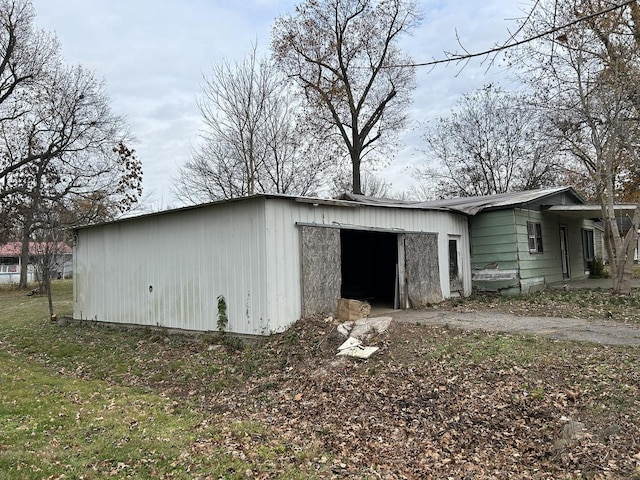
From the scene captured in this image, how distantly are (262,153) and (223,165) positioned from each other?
8.32 ft

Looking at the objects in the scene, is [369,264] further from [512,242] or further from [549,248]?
[549,248]

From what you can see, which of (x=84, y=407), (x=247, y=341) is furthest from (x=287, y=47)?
(x=84, y=407)

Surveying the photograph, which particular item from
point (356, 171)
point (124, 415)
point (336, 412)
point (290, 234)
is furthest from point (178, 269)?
point (356, 171)

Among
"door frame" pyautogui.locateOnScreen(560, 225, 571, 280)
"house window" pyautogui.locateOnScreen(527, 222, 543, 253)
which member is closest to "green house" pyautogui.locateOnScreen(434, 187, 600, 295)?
"house window" pyautogui.locateOnScreen(527, 222, 543, 253)

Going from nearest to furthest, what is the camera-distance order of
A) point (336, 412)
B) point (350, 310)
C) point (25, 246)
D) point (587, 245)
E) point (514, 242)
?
1. point (336, 412)
2. point (350, 310)
3. point (514, 242)
4. point (587, 245)
5. point (25, 246)

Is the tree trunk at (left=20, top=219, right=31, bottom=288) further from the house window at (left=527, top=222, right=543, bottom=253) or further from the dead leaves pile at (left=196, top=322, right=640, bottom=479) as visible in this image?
the house window at (left=527, top=222, right=543, bottom=253)

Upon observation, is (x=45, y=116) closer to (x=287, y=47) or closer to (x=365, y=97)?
(x=287, y=47)

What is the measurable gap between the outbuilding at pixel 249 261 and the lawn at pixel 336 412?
918mm

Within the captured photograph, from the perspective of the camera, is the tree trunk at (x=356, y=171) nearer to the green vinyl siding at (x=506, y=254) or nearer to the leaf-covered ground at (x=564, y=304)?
the green vinyl siding at (x=506, y=254)

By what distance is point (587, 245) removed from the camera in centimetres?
1969

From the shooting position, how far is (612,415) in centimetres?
430

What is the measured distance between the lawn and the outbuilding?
918 mm

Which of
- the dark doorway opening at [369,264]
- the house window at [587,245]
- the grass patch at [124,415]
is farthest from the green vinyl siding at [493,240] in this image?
the grass patch at [124,415]

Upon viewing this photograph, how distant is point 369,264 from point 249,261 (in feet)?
26.0
